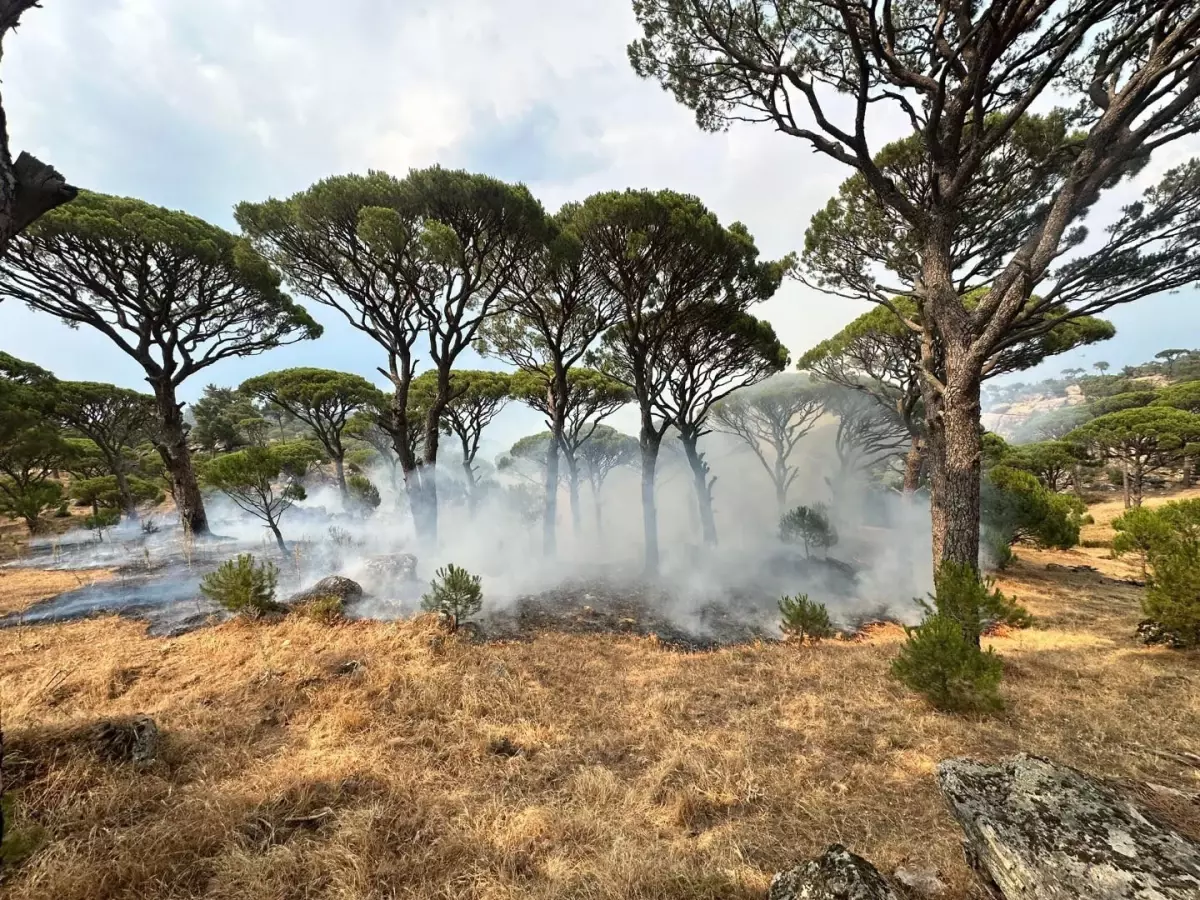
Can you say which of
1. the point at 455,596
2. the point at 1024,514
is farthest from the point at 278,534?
the point at 1024,514

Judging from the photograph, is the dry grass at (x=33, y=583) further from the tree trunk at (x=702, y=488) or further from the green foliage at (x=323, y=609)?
the tree trunk at (x=702, y=488)

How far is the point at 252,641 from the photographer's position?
6.76 meters

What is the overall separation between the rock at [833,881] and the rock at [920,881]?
0.38 m

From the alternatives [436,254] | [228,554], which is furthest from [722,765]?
[228,554]

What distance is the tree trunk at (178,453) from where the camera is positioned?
13977 mm

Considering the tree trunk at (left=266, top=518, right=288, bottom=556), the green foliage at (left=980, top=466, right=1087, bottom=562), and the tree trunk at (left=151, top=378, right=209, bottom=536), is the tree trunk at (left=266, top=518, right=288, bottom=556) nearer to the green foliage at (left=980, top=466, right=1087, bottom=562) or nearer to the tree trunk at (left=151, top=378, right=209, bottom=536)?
the tree trunk at (left=151, top=378, right=209, bottom=536)

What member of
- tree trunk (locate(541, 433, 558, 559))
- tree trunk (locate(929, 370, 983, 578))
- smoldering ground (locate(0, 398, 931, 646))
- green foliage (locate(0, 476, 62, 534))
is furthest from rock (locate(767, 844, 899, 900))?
green foliage (locate(0, 476, 62, 534))

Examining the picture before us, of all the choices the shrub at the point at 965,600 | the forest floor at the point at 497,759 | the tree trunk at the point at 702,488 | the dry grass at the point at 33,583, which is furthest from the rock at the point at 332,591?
the tree trunk at the point at 702,488

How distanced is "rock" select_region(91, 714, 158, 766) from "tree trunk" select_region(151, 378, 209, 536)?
13262 mm

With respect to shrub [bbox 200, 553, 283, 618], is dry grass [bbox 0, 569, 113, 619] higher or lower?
lower

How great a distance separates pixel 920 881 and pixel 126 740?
19.3ft

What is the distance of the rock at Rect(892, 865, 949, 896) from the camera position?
2428 mm

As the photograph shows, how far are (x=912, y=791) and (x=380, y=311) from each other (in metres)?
14.7

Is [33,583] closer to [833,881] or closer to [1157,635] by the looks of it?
[833,881]
